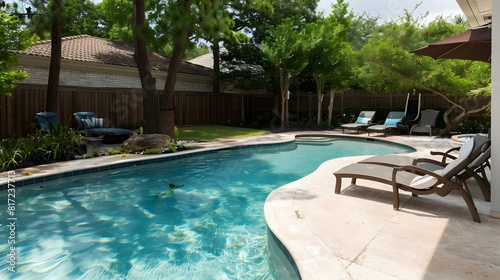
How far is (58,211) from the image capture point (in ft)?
15.6

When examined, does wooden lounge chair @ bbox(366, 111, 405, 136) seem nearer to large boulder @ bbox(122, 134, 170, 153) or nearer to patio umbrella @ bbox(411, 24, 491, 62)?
patio umbrella @ bbox(411, 24, 491, 62)

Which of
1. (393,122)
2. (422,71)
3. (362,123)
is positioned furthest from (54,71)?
(393,122)

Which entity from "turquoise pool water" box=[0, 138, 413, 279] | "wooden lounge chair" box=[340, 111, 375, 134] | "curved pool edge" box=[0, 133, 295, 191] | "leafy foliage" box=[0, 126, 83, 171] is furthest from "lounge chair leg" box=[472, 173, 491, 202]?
"wooden lounge chair" box=[340, 111, 375, 134]

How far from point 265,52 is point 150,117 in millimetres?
6923

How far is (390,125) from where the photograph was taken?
1323 centimetres

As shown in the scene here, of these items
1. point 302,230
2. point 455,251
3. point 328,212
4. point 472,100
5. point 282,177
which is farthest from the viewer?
point 472,100

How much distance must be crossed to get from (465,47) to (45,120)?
10198mm

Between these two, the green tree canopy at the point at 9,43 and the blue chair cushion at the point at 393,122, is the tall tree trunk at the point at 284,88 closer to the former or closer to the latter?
the blue chair cushion at the point at 393,122

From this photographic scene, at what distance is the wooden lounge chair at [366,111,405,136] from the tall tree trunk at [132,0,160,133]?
837 centimetres

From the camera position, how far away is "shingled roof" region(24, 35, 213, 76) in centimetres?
1266

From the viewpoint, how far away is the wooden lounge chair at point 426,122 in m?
12.8

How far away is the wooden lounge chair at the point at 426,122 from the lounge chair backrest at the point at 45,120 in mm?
12826

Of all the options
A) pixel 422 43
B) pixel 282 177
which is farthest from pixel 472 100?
pixel 282 177

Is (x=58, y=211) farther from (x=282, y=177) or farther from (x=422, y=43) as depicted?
(x=422, y=43)
